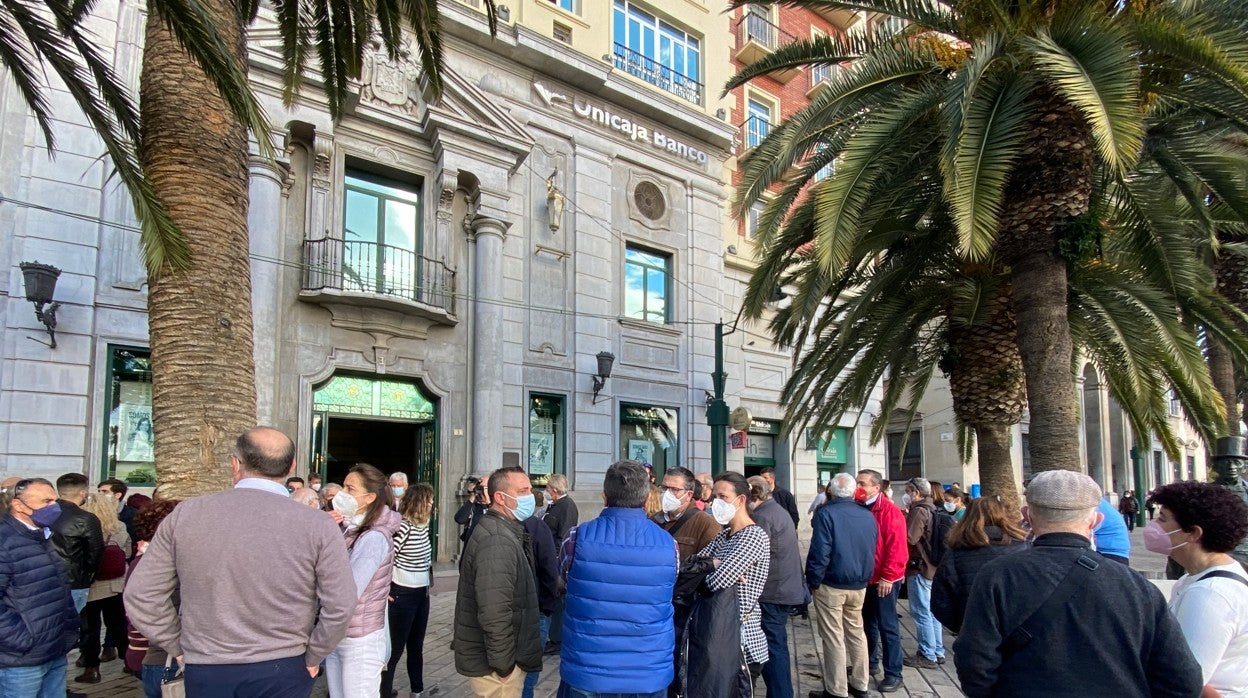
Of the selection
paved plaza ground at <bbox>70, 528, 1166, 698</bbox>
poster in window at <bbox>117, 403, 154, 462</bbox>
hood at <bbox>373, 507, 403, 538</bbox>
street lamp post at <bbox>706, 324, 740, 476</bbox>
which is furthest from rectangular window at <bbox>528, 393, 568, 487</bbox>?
hood at <bbox>373, 507, 403, 538</bbox>

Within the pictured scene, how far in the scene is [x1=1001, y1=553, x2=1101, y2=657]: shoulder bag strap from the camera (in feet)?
8.29

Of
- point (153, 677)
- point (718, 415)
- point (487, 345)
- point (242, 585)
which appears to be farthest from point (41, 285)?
point (718, 415)

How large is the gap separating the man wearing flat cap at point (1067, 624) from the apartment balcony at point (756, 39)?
69.0 feet

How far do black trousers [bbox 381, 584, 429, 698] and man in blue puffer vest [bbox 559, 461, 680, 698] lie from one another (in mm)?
2524

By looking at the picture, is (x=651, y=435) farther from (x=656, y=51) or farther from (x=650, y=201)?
(x=656, y=51)

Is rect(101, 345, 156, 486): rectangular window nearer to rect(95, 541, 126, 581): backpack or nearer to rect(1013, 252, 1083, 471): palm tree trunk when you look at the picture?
rect(95, 541, 126, 581): backpack

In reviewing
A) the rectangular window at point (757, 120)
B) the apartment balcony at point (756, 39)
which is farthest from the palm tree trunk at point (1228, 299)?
the rectangular window at point (757, 120)

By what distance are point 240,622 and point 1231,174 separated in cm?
995

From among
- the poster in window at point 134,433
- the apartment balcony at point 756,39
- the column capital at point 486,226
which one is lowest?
the poster in window at point 134,433

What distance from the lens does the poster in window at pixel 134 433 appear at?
38.7 feet

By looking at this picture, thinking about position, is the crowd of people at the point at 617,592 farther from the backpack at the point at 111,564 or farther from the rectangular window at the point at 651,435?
the rectangular window at the point at 651,435

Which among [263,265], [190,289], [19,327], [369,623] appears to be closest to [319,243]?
[263,265]

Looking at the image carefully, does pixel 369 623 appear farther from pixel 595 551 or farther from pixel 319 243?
pixel 319 243

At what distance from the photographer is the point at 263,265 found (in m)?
12.9
